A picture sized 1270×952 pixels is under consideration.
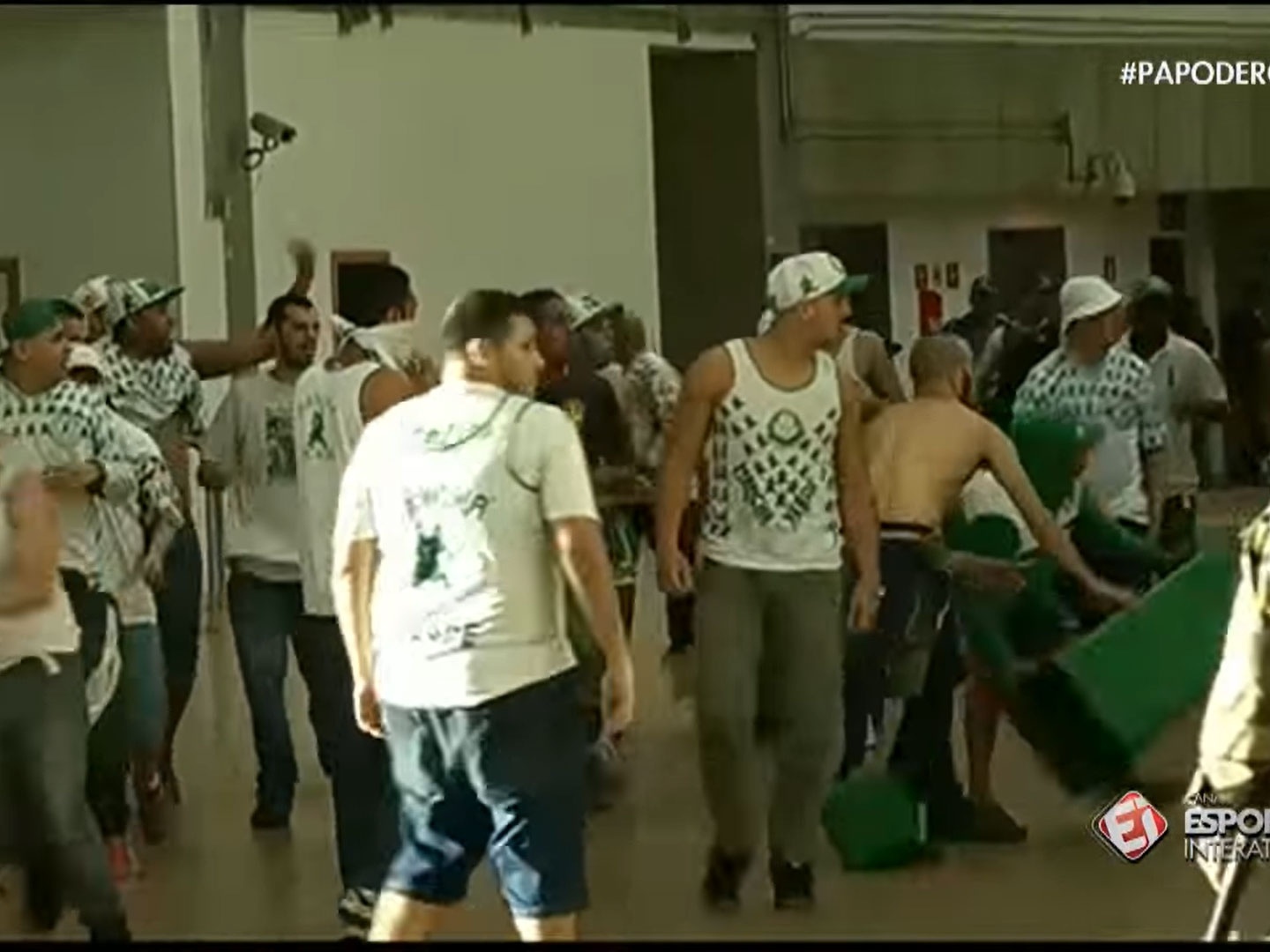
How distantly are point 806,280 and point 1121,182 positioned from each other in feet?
2.20

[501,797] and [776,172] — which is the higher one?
[776,172]

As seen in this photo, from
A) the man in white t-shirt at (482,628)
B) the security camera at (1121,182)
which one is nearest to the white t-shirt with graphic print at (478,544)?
the man in white t-shirt at (482,628)

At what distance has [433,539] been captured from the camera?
19.6 ft

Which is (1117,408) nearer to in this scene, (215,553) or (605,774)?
(605,774)

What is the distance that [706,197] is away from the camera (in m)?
6.51

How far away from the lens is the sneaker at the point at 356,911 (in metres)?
6.52

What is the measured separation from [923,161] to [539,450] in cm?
109

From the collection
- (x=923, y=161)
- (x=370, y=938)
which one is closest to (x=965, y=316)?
(x=923, y=161)

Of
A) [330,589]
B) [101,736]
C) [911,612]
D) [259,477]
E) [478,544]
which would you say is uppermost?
[259,477]

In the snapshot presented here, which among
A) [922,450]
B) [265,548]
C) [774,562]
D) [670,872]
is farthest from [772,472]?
[265,548]

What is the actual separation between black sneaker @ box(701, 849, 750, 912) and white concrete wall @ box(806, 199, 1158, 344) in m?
1.16

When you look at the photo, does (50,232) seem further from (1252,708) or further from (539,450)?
(1252,708)

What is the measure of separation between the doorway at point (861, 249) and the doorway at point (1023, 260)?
0.22 m
